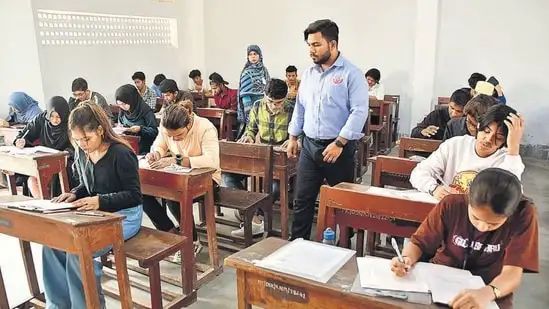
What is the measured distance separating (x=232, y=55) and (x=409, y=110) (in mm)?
3198

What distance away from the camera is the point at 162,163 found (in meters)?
2.65

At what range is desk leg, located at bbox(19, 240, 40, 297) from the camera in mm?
2469

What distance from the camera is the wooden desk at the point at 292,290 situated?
122 centimetres

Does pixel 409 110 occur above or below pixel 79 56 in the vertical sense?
below

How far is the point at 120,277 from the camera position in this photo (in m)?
1.90

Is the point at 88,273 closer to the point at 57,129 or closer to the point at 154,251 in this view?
the point at 154,251

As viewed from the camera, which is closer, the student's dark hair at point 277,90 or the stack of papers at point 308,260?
the stack of papers at point 308,260

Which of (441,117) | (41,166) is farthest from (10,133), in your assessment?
(441,117)

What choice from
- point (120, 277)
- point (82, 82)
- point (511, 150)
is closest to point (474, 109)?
point (511, 150)

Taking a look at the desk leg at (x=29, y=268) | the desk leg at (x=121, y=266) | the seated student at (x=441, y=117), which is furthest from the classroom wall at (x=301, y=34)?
the desk leg at (x=121, y=266)

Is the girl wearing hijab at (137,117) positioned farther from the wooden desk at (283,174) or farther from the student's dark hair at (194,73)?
the student's dark hair at (194,73)

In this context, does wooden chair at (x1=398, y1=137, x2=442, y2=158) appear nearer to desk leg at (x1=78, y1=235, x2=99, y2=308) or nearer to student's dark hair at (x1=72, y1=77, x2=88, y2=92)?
desk leg at (x1=78, y1=235, x2=99, y2=308)

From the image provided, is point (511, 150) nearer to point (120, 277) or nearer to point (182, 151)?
point (120, 277)

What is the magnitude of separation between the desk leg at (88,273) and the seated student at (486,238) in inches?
44.4
